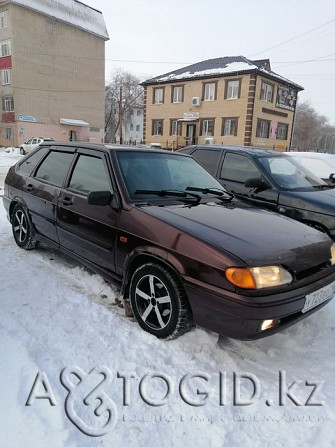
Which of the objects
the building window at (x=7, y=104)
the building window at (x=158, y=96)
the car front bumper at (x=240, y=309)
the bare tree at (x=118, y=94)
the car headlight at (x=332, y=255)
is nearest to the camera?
the car front bumper at (x=240, y=309)

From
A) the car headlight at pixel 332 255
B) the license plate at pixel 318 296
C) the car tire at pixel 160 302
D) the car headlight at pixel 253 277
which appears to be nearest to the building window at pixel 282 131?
the car headlight at pixel 332 255

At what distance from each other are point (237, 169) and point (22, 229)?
3.32m

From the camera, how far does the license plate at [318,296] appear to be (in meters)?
2.55

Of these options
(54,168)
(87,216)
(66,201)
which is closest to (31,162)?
(54,168)

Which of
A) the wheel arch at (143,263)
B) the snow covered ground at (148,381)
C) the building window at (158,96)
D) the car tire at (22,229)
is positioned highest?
the building window at (158,96)

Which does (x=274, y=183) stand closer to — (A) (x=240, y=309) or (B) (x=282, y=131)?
(A) (x=240, y=309)

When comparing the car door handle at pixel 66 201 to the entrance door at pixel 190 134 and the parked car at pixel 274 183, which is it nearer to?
the parked car at pixel 274 183

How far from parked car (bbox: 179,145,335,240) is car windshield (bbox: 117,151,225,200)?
132 centimetres

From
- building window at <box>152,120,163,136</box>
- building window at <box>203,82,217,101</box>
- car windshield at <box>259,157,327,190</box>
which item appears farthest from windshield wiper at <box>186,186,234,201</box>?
building window at <box>152,120,163,136</box>

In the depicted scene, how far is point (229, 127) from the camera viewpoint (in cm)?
2966

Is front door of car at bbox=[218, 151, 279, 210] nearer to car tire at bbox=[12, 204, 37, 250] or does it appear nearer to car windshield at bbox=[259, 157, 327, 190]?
car windshield at bbox=[259, 157, 327, 190]

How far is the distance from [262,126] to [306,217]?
27.7 metres

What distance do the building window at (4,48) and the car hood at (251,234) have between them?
37044 mm

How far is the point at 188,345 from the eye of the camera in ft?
9.04
